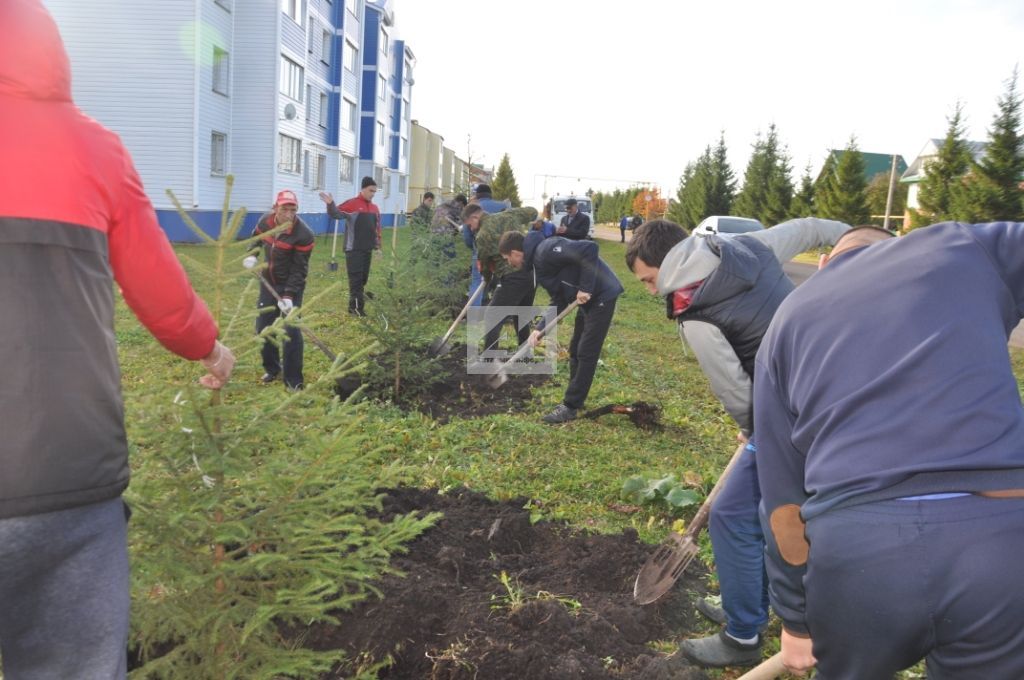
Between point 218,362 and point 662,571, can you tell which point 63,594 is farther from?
point 662,571

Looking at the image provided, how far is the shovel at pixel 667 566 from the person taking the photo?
3.50 m

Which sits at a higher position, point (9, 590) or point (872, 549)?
point (872, 549)

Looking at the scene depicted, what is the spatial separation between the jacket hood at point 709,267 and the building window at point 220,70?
934 inches

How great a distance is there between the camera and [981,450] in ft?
5.16

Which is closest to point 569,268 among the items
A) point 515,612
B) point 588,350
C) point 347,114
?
point 588,350

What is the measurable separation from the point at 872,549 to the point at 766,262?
189cm

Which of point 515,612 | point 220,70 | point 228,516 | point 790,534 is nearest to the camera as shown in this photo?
point 790,534

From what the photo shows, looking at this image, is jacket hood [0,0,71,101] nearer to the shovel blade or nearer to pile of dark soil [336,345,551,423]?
the shovel blade

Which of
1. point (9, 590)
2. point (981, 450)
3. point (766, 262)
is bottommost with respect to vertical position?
point (9, 590)

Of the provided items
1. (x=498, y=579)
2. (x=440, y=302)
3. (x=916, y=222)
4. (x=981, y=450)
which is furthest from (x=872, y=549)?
(x=916, y=222)

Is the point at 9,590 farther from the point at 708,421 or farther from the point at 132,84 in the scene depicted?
the point at 132,84

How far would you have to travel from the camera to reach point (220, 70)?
24.1m

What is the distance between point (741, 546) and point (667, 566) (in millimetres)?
549

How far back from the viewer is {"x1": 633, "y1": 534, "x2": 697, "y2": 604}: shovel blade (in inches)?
138
